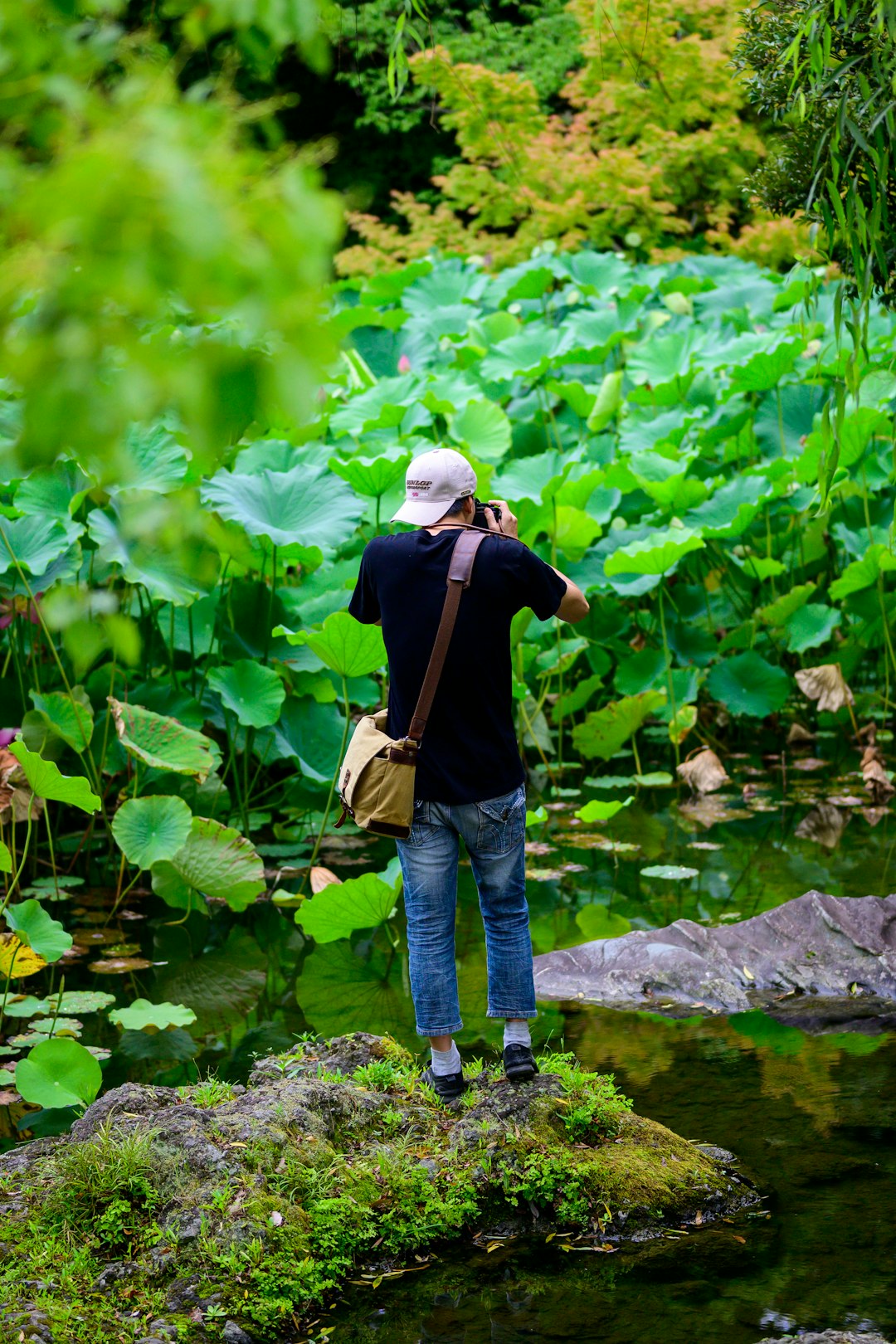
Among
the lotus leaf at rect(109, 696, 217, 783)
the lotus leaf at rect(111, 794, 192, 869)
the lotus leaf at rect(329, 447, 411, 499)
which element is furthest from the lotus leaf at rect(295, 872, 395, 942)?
the lotus leaf at rect(329, 447, 411, 499)

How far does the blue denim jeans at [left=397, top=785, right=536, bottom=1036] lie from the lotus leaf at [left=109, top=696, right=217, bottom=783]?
1774 millimetres

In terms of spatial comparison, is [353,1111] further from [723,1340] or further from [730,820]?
[730,820]

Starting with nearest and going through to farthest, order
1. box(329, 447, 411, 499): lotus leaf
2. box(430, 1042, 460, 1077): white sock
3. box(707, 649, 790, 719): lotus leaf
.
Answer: box(430, 1042, 460, 1077): white sock → box(329, 447, 411, 499): lotus leaf → box(707, 649, 790, 719): lotus leaf

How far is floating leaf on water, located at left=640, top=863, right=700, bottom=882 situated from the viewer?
462cm

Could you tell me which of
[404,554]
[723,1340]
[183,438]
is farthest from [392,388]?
[723,1340]

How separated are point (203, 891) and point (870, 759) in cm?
275

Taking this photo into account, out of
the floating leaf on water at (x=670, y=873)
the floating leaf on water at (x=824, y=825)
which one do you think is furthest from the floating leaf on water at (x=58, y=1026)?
the floating leaf on water at (x=824, y=825)

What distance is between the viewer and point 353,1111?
8.48 ft

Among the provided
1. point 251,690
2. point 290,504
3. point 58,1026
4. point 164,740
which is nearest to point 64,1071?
point 58,1026

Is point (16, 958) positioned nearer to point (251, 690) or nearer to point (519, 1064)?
point (519, 1064)

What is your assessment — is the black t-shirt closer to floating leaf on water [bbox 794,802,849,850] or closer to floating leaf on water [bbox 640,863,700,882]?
floating leaf on water [bbox 640,863,700,882]

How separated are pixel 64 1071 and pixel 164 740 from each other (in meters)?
1.56

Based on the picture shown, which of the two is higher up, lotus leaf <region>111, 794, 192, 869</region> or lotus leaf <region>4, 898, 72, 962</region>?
lotus leaf <region>4, 898, 72, 962</region>

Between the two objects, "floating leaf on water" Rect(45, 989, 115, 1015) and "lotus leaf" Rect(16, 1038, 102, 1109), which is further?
"floating leaf on water" Rect(45, 989, 115, 1015)
